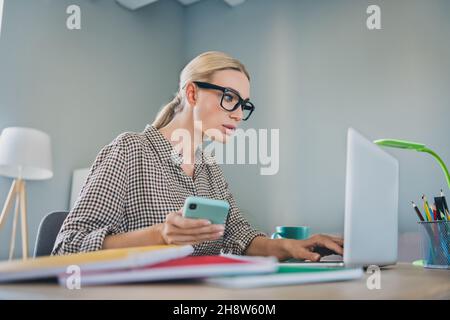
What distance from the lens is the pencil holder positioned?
90 centimetres

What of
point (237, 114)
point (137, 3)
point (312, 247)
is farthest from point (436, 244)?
point (137, 3)

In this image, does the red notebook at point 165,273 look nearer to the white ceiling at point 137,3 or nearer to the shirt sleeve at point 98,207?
the shirt sleeve at point 98,207

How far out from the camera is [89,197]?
81 cm

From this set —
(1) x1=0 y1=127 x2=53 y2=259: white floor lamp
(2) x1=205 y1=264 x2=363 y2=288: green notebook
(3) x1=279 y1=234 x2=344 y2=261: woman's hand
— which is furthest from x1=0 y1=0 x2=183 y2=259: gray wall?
(2) x1=205 y1=264 x2=363 y2=288: green notebook

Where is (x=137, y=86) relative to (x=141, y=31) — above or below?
below

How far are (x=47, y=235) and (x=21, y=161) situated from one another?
111 cm

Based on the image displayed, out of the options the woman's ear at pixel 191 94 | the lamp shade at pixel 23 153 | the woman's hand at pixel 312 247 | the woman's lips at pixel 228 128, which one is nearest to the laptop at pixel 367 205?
the woman's hand at pixel 312 247

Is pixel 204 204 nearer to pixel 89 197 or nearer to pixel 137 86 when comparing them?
pixel 89 197

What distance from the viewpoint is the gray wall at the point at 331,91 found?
2025 mm

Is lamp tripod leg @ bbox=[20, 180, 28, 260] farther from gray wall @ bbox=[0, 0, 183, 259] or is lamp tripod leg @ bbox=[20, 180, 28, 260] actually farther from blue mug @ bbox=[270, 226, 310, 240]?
blue mug @ bbox=[270, 226, 310, 240]
